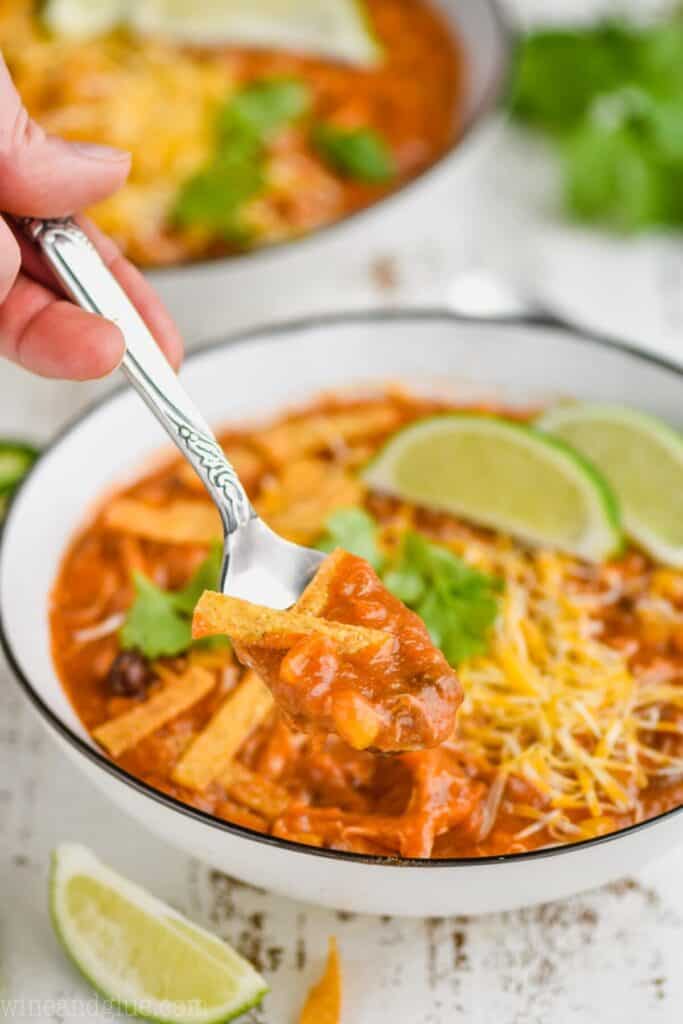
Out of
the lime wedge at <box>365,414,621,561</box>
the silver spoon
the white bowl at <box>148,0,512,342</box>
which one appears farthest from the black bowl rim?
the silver spoon

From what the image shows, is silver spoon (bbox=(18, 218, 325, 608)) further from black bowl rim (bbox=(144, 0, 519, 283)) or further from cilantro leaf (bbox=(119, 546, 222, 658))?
black bowl rim (bbox=(144, 0, 519, 283))

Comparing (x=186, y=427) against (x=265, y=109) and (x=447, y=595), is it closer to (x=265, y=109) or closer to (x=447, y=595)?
(x=447, y=595)

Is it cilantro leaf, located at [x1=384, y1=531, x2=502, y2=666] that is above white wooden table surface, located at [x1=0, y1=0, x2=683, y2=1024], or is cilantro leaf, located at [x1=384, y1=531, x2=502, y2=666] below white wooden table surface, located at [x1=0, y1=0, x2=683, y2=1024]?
above

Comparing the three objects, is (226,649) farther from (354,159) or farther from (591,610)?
(354,159)

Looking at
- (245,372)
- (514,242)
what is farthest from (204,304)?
(514,242)

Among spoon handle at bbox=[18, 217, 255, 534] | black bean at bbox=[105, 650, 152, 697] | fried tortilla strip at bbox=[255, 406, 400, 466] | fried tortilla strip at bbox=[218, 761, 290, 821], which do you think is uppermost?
spoon handle at bbox=[18, 217, 255, 534]
